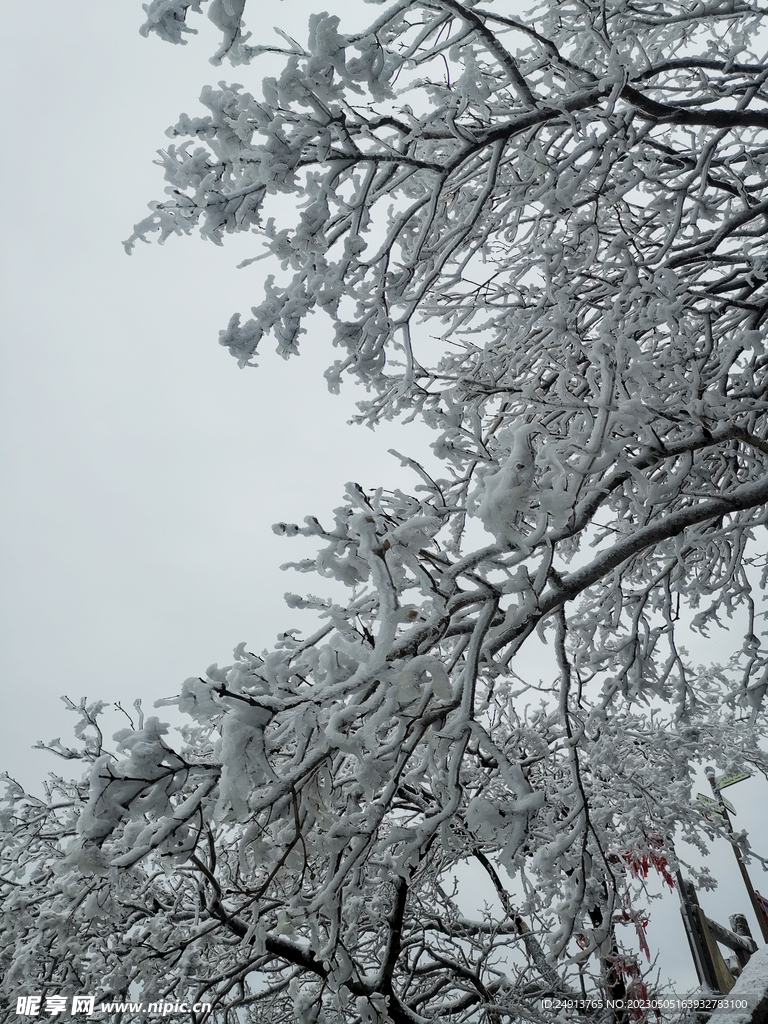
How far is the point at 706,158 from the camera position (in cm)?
279

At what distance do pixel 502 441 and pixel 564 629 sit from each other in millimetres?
1230

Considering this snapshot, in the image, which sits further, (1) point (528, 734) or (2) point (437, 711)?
(1) point (528, 734)

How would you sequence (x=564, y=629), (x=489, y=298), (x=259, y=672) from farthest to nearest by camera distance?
(x=489, y=298), (x=564, y=629), (x=259, y=672)


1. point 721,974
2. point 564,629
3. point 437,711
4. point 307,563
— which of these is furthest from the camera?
point 721,974

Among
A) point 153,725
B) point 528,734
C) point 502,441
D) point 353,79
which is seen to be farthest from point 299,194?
point 528,734

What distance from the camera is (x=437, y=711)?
6.11 ft

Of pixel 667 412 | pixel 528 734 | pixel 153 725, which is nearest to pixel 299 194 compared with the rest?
pixel 667 412

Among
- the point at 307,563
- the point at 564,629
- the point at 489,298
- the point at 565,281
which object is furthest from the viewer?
the point at 489,298

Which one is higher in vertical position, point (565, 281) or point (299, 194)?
point (565, 281)

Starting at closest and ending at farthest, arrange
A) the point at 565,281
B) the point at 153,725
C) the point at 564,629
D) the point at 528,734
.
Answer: the point at 153,725 < the point at 564,629 < the point at 565,281 < the point at 528,734

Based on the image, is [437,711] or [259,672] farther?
[437,711]

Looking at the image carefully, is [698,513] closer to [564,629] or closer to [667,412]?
[667,412]

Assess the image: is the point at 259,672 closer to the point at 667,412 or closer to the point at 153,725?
the point at 153,725

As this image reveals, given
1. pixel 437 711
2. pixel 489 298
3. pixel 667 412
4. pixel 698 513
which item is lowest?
pixel 437 711
